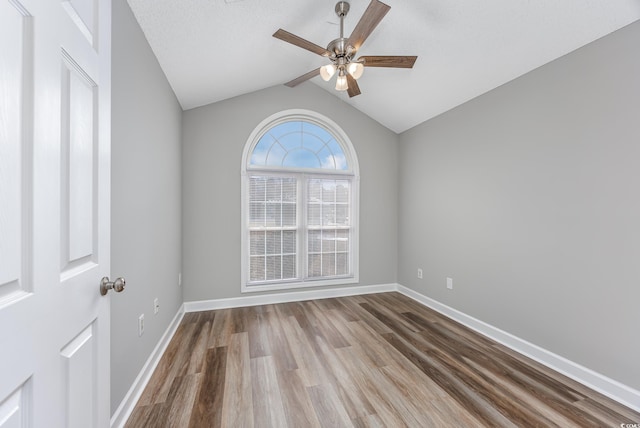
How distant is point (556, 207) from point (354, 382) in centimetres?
203

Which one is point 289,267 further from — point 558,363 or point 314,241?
point 558,363

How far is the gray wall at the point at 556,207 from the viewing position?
68.1 inches

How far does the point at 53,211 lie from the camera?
71 centimetres

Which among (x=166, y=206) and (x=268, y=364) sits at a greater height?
(x=166, y=206)

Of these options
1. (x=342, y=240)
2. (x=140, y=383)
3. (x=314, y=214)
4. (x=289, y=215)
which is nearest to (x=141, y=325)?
(x=140, y=383)

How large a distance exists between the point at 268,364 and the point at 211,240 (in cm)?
168

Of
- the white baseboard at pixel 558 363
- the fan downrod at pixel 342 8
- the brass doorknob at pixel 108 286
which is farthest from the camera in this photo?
the fan downrod at pixel 342 8

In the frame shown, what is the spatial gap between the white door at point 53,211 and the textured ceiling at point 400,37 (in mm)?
1074

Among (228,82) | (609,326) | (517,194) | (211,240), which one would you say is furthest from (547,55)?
(211,240)

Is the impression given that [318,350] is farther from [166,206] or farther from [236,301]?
[166,206]

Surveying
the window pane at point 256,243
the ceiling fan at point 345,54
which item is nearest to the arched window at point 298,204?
the window pane at point 256,243

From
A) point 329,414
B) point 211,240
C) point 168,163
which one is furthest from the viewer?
point 211,240

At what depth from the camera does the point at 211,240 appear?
3.22 meters

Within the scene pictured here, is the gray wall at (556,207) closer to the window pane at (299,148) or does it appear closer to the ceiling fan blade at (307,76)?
the window pane at (299,148)
